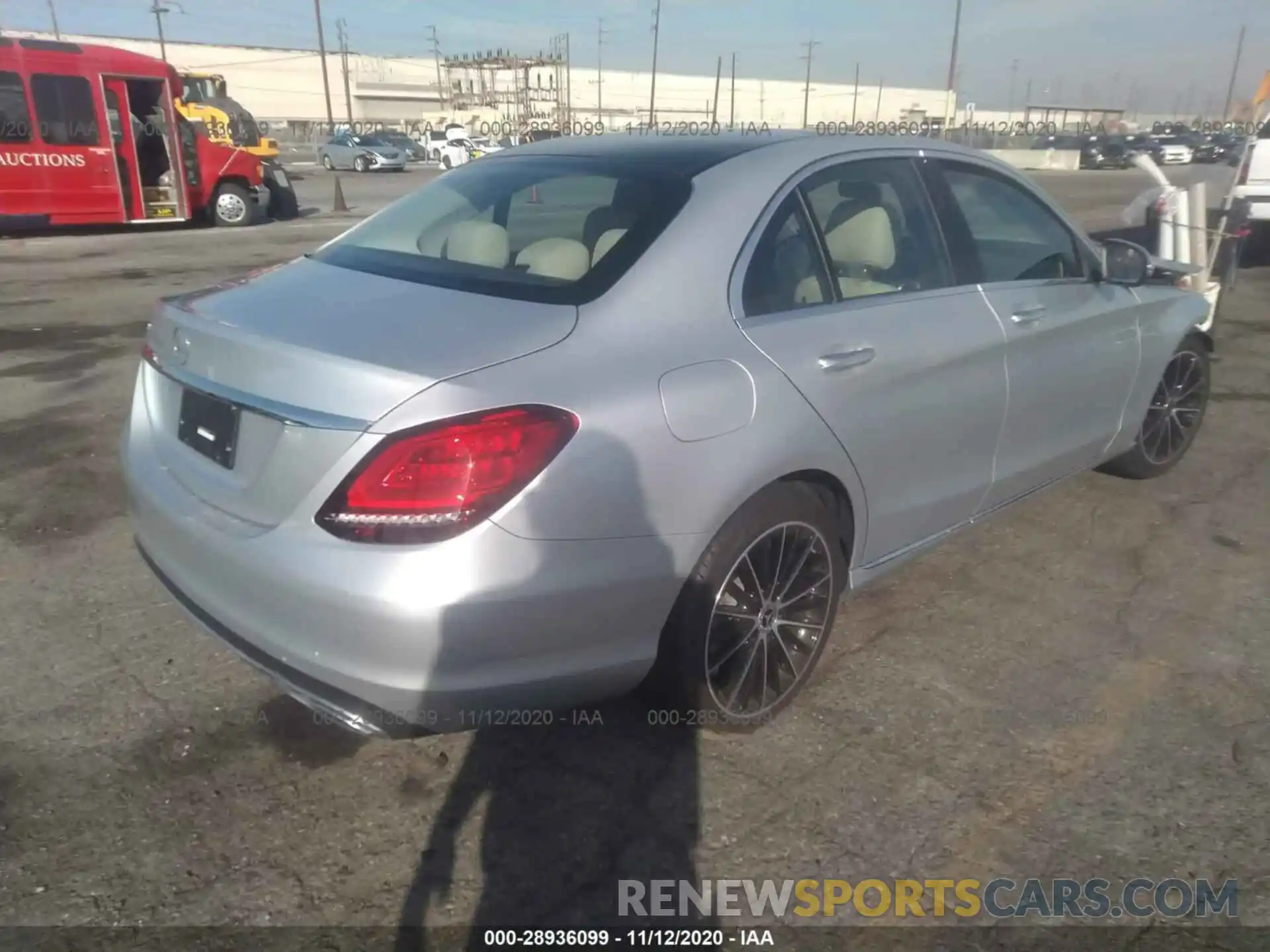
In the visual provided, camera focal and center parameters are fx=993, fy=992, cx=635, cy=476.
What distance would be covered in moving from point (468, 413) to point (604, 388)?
1.14 feet

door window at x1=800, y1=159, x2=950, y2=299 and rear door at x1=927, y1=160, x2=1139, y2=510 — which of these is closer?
door window at x1=800, y1=159, x2=950, y2=299

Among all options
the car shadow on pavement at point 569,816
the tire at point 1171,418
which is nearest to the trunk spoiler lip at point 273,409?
the car shadow on pavement at point 569,816

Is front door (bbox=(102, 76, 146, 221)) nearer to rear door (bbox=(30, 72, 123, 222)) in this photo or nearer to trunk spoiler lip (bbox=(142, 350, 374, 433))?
rear door (bbox=(30, 72, 123, 222))

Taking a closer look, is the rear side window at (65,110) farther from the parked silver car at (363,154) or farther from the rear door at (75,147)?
the parked silver car at (363,154)

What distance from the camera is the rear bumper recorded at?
2.17m

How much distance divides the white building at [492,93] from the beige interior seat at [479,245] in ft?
233

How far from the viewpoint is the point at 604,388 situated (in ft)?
7.68

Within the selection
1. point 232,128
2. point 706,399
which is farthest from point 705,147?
point 232,128

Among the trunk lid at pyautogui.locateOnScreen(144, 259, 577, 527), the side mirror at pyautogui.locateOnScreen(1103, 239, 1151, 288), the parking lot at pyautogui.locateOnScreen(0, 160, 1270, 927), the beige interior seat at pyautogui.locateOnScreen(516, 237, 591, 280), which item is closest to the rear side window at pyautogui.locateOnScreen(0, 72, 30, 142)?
the parking lot at pyautogui.locateOnScreen(0, 160, 1270, 927)

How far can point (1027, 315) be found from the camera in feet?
12.0

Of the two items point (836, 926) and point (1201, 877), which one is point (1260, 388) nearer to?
point (1201, 877)

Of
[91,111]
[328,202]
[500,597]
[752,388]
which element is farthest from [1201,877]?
[328,202]

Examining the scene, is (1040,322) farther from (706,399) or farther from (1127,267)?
(706,399)

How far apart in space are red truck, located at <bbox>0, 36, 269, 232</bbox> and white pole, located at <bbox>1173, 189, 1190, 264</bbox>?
15.2 meters
